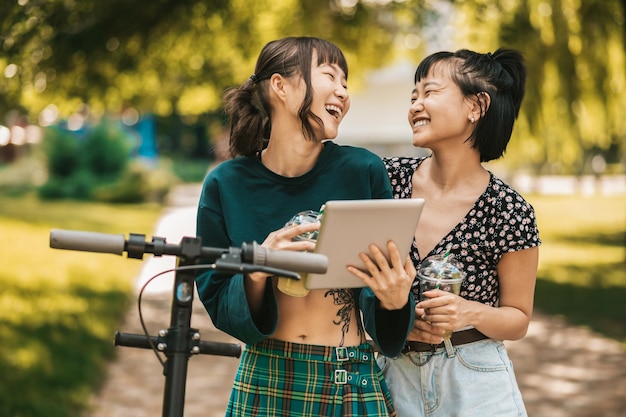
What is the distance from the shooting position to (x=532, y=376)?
286 inches

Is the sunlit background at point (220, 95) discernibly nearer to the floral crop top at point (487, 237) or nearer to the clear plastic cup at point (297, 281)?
the clear plastic cup at point (297, 281)

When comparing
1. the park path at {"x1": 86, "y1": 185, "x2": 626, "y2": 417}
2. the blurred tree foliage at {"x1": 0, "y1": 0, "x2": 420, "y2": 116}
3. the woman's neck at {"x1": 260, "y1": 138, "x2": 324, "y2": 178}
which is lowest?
the park path at {"x1": 86, "y1": 185, "x2": 626, "y2": 417}

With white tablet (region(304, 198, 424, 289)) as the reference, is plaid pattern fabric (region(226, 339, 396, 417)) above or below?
below

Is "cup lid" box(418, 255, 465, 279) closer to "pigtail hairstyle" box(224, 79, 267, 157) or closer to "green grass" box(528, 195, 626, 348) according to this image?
"pigtail hairstyle" box(224, 79, 267, 157)

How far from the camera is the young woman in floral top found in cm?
255

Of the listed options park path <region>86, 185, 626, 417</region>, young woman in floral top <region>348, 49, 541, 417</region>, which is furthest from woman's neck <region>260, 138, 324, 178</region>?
park path <region>86, 185, 626, 417</region>

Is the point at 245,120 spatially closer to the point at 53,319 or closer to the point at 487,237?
the point at 487,237

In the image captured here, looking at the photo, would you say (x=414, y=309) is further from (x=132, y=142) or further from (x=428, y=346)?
(x=132, y=142)

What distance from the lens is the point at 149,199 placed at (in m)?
25.3

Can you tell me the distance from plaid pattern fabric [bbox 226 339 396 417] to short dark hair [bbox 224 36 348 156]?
57 cm

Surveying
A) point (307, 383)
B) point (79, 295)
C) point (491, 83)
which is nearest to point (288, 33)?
point (79, 295)

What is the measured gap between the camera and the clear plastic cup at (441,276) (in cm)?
249

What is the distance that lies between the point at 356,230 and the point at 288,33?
9.11m

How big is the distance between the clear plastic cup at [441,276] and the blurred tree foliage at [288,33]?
10.2ft
